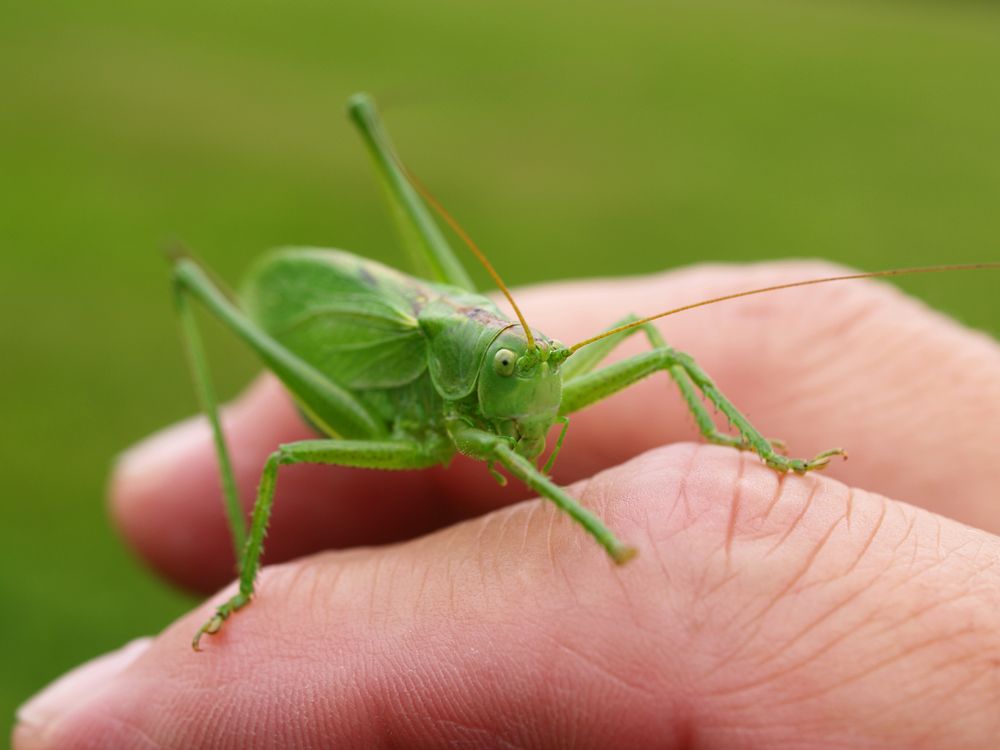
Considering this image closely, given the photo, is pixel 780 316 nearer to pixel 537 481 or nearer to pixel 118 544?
pixel 537 481

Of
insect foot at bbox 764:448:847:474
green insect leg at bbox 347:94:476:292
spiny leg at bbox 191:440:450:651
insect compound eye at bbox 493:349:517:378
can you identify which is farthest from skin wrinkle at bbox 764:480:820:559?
green insect leg at bbox 347:94:476:292

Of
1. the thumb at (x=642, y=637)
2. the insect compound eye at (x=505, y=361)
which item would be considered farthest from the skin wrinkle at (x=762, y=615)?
the insect compound eye at (x=505, y=361)

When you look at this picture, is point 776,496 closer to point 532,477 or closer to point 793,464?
point 793,464

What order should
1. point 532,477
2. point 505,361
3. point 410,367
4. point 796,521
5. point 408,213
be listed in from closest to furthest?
point 796,521 → point 532,477 → point 505,361 → point 410,367 → point 408,213

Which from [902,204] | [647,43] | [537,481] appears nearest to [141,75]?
[647,43]

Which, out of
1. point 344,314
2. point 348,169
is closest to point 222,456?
point 344,314
